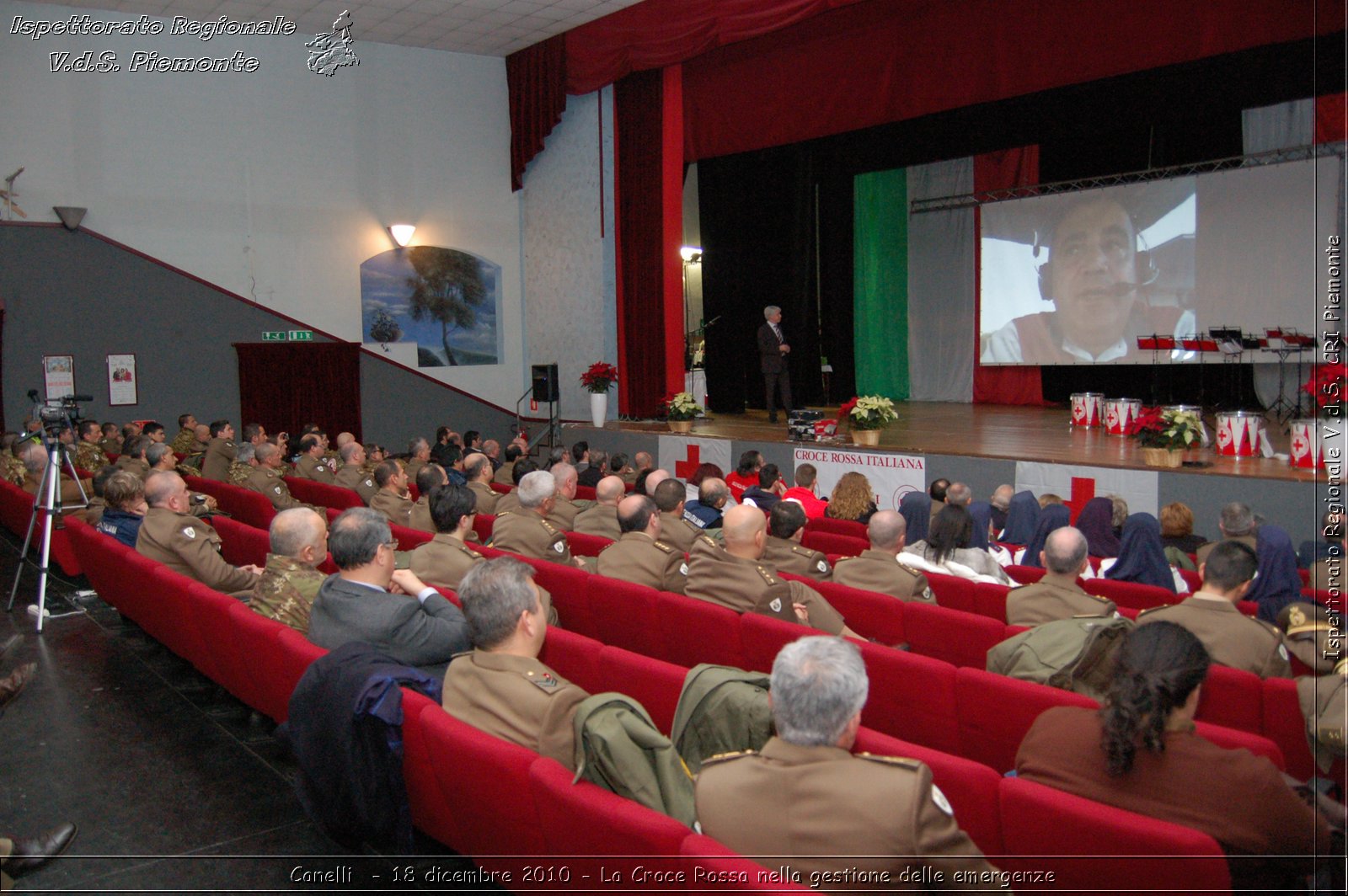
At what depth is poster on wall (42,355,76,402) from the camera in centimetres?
1041

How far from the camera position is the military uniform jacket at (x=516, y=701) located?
7.06 feet

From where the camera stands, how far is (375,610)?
294 cm

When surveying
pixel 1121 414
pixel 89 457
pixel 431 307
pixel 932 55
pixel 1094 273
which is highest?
pixel 932 55

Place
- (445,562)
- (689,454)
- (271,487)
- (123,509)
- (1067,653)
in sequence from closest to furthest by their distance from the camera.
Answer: (1067,653), (445,562), (123,509), (271,487), (689,454)

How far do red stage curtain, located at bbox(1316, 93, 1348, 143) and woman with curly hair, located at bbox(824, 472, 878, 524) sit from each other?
7.44 meters

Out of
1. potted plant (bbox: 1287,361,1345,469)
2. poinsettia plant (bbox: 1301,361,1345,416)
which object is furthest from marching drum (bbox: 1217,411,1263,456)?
poinsettia plant (bbox: 1301,361,1345,416)

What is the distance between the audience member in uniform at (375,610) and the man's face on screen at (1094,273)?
11.8m

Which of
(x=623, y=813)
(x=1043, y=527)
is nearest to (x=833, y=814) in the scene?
(x=623, y=813)

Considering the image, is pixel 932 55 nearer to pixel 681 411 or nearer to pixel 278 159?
pixel 681 411

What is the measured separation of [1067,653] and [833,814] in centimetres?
143

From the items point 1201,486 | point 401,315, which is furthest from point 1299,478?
point 401,315

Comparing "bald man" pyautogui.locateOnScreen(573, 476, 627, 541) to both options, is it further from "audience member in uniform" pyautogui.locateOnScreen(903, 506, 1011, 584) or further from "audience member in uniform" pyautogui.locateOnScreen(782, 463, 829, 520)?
"audience member in uniform" pyautogui.locateOnScreen(903, 506, 1011, 584)

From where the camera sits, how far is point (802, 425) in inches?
389

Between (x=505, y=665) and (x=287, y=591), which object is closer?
(x=505, y=665)
